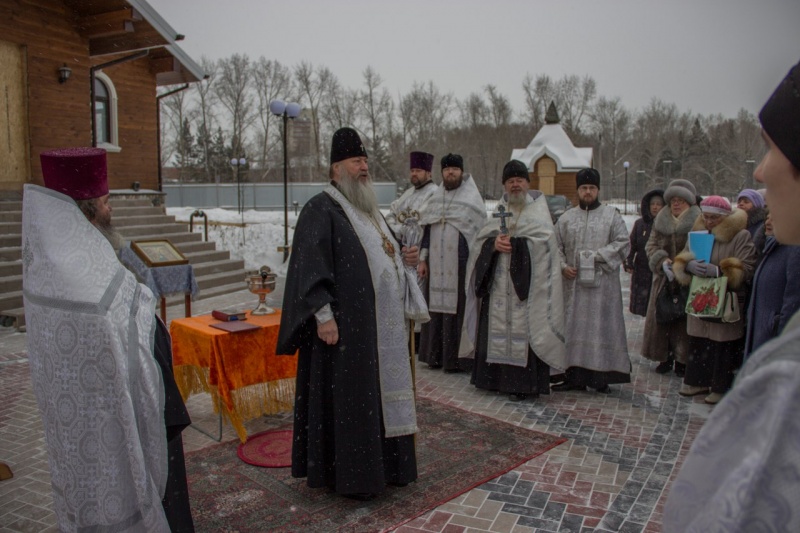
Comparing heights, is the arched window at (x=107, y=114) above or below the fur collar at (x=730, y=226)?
above

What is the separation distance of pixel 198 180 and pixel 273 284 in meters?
49.3

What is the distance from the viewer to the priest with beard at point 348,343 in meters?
3.86

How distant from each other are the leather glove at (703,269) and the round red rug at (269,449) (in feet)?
12.4

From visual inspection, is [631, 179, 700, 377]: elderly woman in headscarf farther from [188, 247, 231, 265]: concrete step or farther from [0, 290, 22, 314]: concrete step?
[188, 247, 231, 265]: concrete step

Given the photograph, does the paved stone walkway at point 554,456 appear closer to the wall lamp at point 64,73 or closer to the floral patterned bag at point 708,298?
the floral patterned bag at point 708,298

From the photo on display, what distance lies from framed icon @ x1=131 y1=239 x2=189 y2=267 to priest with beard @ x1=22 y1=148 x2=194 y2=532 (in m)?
4.90

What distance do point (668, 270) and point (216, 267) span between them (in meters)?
10.0

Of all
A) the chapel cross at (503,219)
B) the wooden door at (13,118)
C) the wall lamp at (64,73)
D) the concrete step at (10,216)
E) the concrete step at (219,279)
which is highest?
the wall lamp at (64,73)

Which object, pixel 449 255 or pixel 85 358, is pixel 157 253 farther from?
pixel 85 358

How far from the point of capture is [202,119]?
53.0 metres

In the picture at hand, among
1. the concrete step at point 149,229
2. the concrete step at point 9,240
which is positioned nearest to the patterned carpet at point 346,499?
the concrete step at point 9,240

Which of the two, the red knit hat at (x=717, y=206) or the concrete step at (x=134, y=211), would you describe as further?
the concrete step at (x=134, y=211)

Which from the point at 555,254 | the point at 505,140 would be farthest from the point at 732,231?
the point at 505,140

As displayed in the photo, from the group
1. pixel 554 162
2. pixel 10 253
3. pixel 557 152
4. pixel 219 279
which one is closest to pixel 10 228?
pixel 10 253
